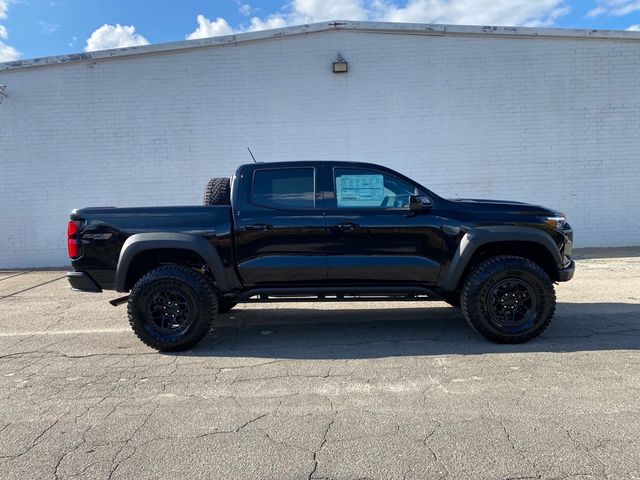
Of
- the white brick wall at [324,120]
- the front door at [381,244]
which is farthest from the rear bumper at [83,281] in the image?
the white brick wall at [324,120]

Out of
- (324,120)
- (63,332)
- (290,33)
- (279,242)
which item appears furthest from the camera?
(324,120)

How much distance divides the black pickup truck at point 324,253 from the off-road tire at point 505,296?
1cm

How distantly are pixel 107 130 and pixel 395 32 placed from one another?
23.0ft

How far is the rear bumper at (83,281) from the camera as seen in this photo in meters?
4.89

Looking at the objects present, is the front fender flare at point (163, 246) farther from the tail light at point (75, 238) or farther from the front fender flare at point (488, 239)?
the front fender flare at point (488, 239)

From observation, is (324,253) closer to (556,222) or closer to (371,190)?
(371,190)

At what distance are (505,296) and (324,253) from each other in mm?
1939

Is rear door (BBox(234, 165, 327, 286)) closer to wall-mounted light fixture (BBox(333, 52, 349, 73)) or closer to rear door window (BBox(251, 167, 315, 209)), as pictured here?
rear door window (BBox(251, 167, 315, 209))

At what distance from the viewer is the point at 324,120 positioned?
35.6 feet

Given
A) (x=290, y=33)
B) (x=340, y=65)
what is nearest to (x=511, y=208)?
(x=340, y=65)

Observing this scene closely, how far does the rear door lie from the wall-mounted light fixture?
260 inches

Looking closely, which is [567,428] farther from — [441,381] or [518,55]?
[518,55]

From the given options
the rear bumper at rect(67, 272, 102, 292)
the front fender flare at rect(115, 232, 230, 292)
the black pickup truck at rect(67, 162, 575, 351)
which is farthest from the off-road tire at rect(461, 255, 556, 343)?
the rear bumper at rect(67, 272, 102, 292)

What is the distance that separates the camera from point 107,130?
1073 cm
